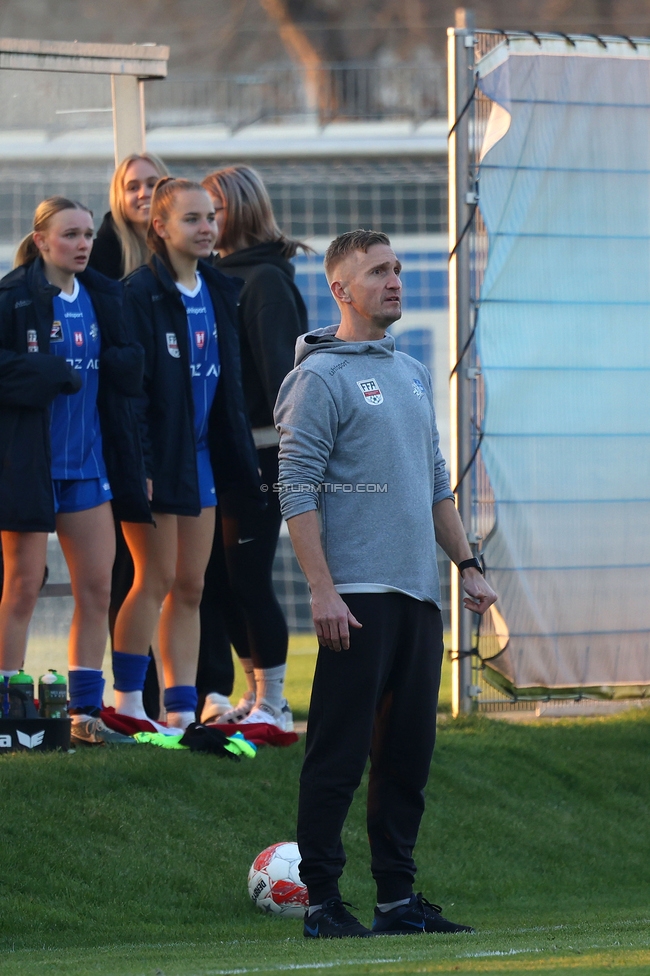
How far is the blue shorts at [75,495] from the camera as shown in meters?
6.72

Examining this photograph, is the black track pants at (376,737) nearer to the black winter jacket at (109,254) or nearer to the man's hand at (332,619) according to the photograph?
the man's hand at (332,619)

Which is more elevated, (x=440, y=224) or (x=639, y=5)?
(x=639, y=5)

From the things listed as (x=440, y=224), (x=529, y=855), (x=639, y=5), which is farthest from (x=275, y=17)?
(x=529, y=855)

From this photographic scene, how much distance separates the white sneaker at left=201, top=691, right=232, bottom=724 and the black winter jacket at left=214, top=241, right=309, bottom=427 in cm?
132

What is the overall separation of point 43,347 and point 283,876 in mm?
2355

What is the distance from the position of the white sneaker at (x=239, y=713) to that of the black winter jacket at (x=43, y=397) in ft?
4.17

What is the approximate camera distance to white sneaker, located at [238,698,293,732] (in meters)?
7.43

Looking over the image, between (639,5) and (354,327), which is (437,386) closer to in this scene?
(354,327)

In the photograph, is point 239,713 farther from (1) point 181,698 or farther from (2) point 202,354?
(2) point 202,354

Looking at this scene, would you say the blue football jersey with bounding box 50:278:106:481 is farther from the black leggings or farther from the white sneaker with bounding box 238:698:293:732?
the white sneaker with bounding box 238:698:293:732

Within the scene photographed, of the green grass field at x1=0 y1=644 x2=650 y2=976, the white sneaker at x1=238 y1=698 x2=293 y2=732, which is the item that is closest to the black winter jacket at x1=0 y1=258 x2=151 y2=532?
the green grass field at x1=0 y1=644 x2=650 y2=976

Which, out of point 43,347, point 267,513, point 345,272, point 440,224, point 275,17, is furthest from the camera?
point 275,17

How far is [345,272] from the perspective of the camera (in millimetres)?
5059

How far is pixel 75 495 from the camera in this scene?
22.1ft
